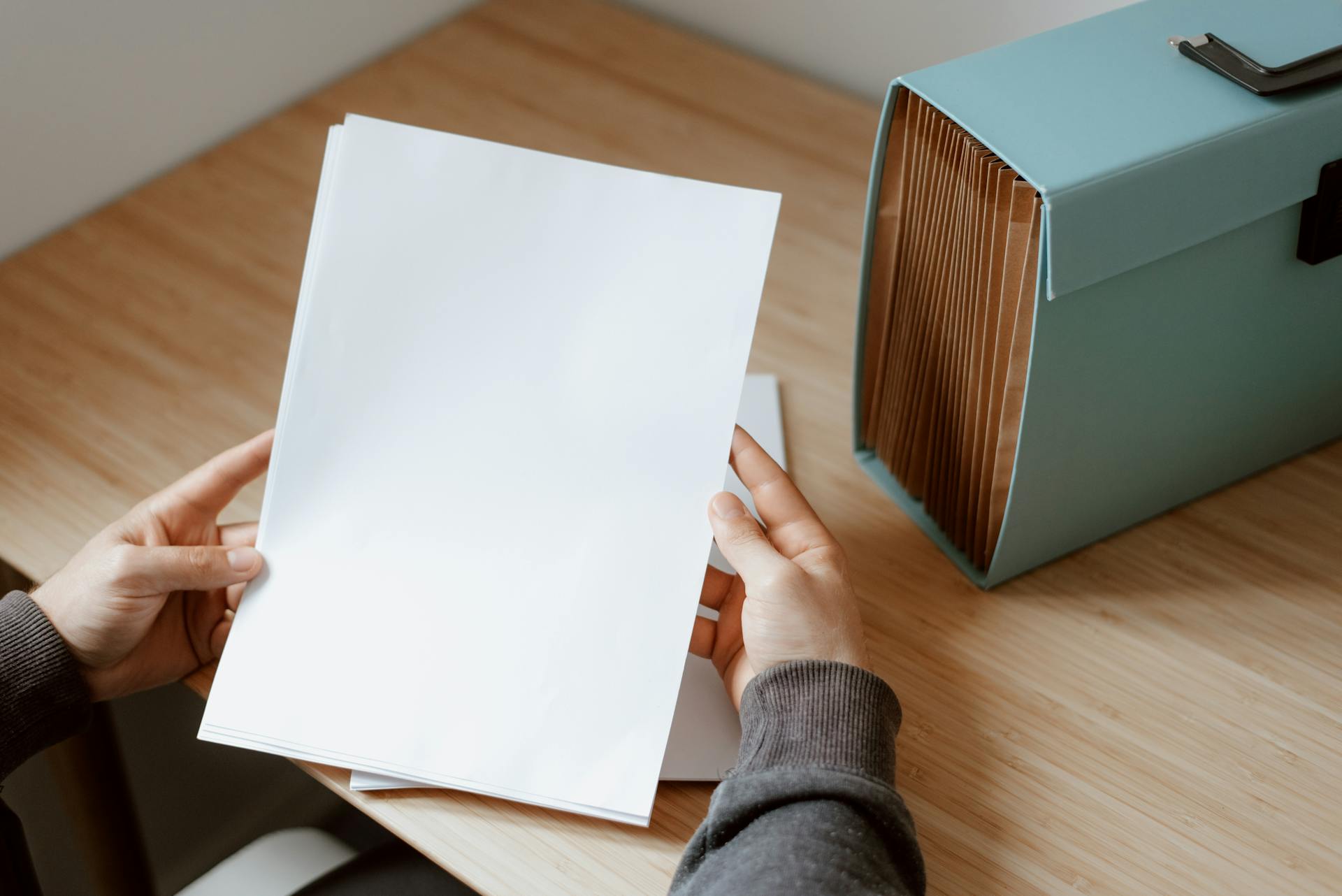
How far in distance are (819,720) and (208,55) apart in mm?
688

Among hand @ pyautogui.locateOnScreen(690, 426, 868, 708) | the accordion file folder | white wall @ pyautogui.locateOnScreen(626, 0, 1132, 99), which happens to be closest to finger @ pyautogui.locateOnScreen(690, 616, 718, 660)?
hand @ pyautogui.locateOnScreen(690, 426, 868, 708)

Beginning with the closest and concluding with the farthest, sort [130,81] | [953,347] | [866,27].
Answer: [953,347] < [130,81] < [866,27]

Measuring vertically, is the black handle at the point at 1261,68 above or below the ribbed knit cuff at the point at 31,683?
above

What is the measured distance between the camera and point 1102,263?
500mm

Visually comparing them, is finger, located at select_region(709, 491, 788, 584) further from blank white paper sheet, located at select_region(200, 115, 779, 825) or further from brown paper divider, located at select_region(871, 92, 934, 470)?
brown paper divider, located at select_region(871, 92, 934, 470)

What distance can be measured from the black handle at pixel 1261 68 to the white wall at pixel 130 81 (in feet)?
2.20

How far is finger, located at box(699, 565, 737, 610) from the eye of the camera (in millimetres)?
594

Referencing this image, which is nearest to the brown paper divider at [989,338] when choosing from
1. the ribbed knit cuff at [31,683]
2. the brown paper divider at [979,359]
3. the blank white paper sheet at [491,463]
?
the brown paper divider at [979,359]

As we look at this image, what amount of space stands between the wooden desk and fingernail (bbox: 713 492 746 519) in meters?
0.12

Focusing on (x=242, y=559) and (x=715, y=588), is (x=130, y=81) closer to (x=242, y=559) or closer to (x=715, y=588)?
(x=242, y=559)

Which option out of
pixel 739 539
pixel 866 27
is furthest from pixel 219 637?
pixel 866 27

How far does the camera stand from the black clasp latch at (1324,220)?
21.4 inches

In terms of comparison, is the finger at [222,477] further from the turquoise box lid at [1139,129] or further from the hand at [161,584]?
the turquoise box lid at [1139,129]

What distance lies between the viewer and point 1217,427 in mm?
625
